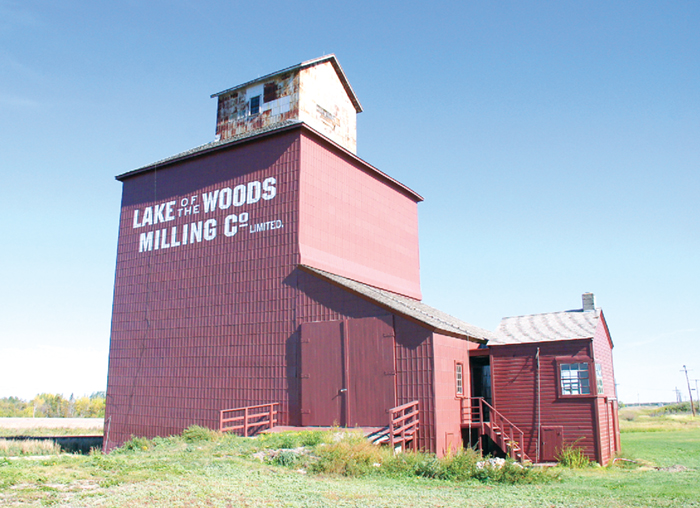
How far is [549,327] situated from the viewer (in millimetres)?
21906

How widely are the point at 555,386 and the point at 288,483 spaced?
A: 11.3 metres

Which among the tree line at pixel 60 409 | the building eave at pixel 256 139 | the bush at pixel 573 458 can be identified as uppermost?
the building eave at pixel 256 139

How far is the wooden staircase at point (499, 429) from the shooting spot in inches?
783

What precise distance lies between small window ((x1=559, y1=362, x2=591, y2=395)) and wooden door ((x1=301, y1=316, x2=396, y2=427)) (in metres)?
5.82

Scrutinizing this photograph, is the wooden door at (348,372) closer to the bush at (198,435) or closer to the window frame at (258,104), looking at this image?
the bush at (198,435)

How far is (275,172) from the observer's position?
76.2 ft

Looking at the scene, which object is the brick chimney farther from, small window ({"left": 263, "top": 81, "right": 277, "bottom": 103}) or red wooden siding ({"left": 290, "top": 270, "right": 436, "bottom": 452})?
small window ({"left": 263, "top": 81, "right": 277, "bottom": 103})

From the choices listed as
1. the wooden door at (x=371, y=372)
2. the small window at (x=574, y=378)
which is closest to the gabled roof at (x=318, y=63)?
the wooden door at (x=371, y=372)

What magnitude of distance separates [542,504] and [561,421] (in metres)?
9.97

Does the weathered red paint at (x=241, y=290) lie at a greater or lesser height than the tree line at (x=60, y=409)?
greater

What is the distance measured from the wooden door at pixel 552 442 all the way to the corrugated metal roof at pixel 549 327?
2905 mm

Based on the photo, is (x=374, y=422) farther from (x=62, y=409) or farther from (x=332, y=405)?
(x=62, y=409)

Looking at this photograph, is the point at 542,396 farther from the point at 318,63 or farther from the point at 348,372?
the point at 318,63

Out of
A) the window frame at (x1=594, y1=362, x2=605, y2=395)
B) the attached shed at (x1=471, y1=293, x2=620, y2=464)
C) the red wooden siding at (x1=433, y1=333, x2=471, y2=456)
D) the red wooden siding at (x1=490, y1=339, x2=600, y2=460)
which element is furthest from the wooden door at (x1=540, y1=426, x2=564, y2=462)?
the red wooden siding at (x1=433, y1=333, x2=471, y2=456)
